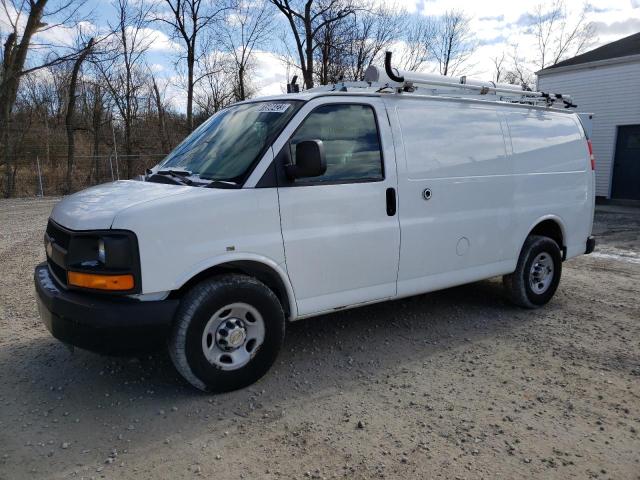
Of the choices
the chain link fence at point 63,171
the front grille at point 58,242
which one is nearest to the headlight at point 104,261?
the front grille at point 58,242

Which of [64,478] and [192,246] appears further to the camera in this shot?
[192,246]

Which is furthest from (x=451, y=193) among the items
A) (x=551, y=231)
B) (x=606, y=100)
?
(x=606, y=100)

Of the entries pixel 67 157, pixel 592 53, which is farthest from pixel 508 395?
pixel 67 157

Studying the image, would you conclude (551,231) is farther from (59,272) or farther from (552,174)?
(59,272)

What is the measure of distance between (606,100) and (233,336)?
17073 mm

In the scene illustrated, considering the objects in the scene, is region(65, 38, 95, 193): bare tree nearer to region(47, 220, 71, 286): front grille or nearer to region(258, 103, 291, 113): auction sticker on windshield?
region(47, 220, 71, 286): front grille

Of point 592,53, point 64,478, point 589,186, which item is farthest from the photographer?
point 592,53

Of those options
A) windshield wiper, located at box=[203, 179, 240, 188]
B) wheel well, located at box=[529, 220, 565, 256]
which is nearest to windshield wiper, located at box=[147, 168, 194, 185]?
windshield wiper, located at box=[203, 179, 240, 188]

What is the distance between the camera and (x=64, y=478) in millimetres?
2754

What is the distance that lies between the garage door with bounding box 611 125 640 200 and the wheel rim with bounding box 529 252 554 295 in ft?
41.7

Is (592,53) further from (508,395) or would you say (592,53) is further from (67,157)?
(67,157)

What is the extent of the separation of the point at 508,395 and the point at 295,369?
1610 millimetres

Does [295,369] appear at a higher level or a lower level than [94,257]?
lower

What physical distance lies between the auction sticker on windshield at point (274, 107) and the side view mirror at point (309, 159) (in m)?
0.48
